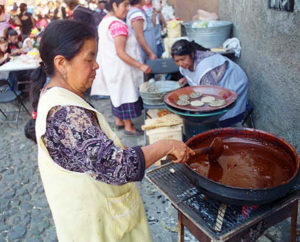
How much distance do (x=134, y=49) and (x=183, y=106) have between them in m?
1.75

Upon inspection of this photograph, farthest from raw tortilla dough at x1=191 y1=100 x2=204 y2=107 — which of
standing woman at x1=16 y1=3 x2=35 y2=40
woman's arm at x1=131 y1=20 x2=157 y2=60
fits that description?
standing woman at x1=16 y1=3 x2=35 y2=40

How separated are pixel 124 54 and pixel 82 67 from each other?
284 centimetres

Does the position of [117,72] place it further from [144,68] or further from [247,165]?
[247,165]

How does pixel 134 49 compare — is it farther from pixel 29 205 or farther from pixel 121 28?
pixel 29 205

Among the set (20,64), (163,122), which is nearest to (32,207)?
(163,122)

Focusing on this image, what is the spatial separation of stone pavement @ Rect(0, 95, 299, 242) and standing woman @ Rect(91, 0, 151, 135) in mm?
530

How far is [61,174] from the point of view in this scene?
1.32m

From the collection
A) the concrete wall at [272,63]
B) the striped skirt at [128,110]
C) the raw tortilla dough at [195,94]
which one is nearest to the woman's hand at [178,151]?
the raw tortilla dough at [195,94]

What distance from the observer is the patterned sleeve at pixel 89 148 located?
112 cm

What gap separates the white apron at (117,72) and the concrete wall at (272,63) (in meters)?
1.67

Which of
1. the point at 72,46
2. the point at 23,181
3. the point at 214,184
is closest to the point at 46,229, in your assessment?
the point at 23,181

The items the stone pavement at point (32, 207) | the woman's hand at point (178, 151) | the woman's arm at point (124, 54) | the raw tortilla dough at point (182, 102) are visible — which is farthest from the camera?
the woman's arm at point (124, 54)

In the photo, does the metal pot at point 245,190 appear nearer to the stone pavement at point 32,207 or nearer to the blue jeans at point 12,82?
the stone pavement at point 32,207

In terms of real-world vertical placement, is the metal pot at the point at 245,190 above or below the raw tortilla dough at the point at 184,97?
above
